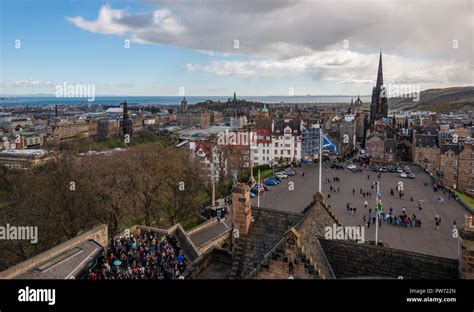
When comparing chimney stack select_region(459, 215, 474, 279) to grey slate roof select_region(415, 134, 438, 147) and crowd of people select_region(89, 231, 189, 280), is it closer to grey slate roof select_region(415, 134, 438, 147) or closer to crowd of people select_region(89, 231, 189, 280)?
crowd of people select_region(89, 231, 189, 280)

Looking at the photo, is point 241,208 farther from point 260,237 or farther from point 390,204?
point 390,204

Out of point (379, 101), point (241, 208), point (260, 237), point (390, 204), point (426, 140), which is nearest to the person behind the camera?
point (241, 208)

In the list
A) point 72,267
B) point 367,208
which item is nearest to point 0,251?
point 72,267

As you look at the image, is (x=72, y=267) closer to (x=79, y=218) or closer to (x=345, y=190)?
(x=79, y=218)

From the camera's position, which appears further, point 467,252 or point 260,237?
point 260,237

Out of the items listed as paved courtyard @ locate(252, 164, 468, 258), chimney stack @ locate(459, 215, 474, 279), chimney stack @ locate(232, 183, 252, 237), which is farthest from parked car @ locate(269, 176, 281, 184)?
chimney stack @ locate(459, 215, 474, 279)

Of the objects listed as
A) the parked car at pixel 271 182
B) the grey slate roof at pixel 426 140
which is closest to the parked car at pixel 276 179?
the parked car at pixel 271 182

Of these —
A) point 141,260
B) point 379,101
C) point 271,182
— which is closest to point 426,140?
point 271,182
